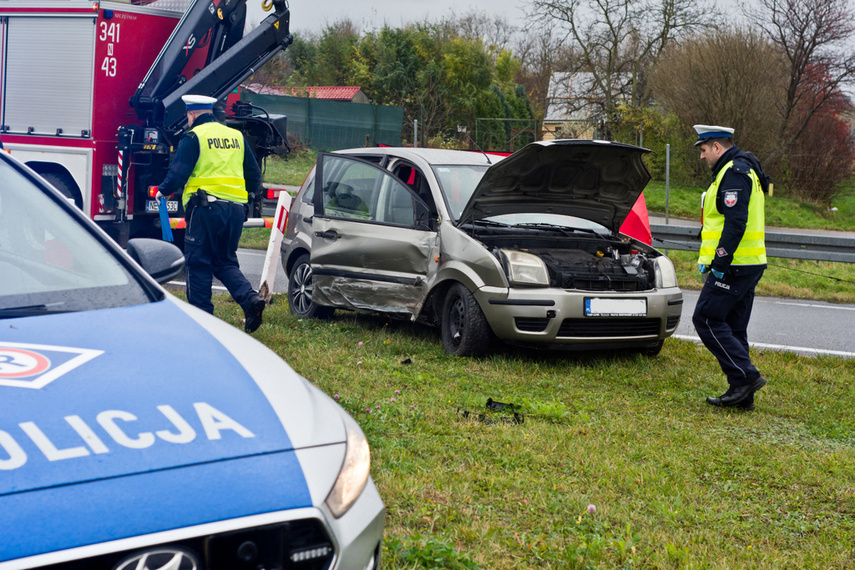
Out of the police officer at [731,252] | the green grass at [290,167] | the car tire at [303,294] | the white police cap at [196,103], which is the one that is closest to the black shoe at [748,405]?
the police officer at [731,252]

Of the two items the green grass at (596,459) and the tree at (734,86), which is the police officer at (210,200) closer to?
the green grass at (596,459)

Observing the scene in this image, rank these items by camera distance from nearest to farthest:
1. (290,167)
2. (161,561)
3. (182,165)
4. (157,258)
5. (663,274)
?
(161,561)
(157,258)
(663,274)
(182,165)
(290,167)

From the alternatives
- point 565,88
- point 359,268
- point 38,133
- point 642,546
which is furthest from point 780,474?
point 565,88

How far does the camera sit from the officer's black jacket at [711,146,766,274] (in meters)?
5.27

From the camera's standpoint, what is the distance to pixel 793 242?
38.1ft

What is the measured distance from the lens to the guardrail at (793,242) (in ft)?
36.9

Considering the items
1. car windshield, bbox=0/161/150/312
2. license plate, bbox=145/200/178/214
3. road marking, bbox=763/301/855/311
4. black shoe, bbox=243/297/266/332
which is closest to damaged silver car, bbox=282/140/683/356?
black shoe, bbox=243/297/266/332

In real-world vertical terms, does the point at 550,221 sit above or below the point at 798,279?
above

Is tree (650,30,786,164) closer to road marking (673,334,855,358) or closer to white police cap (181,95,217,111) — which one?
road marking (673,334,855,358)

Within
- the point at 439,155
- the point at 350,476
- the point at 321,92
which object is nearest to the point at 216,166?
the point at 439,155

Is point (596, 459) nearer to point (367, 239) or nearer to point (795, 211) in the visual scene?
point (367, 239)

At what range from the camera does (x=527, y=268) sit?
6207 mm

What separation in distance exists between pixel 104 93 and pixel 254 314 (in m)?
4.57

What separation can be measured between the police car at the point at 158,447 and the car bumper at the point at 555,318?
3.80 meters
